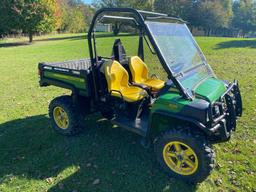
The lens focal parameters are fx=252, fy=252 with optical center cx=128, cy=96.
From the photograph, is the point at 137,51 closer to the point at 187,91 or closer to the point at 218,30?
the point at 187,91

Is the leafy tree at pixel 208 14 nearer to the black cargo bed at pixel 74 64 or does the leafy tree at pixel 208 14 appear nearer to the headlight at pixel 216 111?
the black cargo bed at pixel 74 64

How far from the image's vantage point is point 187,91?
3277mm

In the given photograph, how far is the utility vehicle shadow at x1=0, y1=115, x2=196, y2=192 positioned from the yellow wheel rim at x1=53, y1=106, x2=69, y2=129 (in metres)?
0.22

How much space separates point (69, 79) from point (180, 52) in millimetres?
2078

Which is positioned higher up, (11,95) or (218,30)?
(218,30)

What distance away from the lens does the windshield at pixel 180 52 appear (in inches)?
135

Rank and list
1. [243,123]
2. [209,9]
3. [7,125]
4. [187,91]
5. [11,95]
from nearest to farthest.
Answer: [187,91]
[243,123]
[7,125]
[11,95]
[209,9]

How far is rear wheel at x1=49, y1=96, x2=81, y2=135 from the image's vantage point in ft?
15.3

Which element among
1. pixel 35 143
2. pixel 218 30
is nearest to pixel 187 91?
pixel 35 143

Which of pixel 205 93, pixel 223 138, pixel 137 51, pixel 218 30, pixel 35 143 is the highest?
pixel 218 30

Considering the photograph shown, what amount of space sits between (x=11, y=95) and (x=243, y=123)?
660 centimetres

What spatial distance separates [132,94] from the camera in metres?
4.19

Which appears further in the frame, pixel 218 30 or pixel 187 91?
pixel 218 30

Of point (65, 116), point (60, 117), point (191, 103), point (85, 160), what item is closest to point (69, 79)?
point (65, 116)
